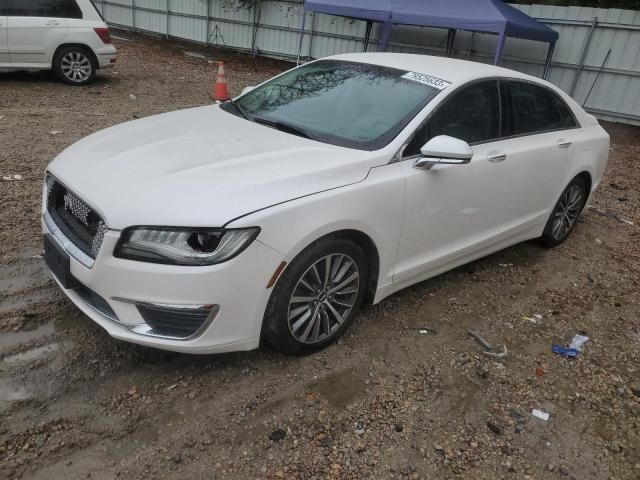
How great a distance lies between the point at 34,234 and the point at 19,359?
161 cm

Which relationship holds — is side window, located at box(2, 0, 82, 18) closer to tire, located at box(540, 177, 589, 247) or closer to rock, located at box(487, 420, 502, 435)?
tire, located at box(540, 177, 589, 247)

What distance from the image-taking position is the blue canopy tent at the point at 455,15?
432 inches

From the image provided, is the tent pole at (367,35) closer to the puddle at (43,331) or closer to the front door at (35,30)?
the front door at (35,30)

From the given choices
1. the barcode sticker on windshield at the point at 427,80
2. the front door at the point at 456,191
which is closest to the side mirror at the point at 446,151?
the front door at the point at 456,191

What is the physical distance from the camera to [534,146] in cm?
411

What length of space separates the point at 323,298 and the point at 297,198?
65 centimetres

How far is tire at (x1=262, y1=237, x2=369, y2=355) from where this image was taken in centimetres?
276

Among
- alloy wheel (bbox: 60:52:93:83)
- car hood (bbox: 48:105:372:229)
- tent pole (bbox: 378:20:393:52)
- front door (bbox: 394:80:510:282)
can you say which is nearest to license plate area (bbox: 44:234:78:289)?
car hood (bbox: 48:105:372:229)

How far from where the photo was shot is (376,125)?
130 inches

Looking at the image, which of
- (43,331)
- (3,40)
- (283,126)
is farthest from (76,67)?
(43,331)

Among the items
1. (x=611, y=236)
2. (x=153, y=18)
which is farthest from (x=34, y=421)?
(x=153, y=18)

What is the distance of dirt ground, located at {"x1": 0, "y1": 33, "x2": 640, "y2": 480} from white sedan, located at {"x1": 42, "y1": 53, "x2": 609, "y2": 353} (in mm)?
321

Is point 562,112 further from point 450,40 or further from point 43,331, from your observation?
point 450,40

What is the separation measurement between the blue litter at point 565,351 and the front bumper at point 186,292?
6.80 ft
